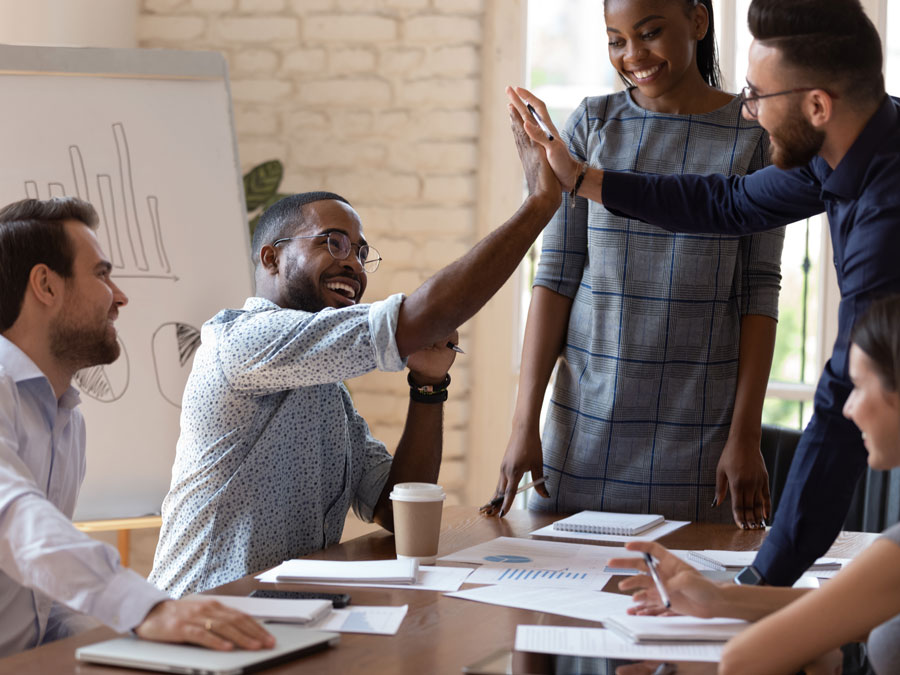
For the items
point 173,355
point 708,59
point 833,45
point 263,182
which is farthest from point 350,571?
point 263,182

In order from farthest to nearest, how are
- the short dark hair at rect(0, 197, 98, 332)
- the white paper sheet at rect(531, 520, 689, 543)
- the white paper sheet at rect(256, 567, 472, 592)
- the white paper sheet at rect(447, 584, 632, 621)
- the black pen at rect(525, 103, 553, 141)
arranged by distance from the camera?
1. the black pen at rect(525, 103, 553, 141)
2. the white paper sheet at rect(531, 520, 689, 543)
3. the short dark hair at rect(0, 197, 98, 332)
4. the white paper sheet at rect(256, 567, 472, 592)
5. the white paper sheet at rect(447, 584, 632, 621)

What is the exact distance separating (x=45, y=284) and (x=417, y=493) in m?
0.61

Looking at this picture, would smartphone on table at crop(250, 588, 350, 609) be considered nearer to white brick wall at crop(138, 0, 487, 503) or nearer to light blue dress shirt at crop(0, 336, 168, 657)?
light blue dress shirt at crop(0, 336, 168, 657)

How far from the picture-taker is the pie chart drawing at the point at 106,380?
2471 mm

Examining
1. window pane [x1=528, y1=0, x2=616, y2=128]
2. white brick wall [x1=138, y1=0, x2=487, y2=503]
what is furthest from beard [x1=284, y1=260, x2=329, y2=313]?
window pane [x1=528, y1=0, x2=616, y2=128]

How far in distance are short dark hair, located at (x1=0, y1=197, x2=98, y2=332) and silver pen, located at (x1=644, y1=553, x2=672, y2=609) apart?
91cm

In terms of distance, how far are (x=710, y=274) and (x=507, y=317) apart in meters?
1.51

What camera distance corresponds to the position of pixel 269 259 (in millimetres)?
1790

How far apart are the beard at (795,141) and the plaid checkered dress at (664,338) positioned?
0.47 metres

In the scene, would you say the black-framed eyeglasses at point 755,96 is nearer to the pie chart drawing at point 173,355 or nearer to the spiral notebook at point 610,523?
the spiral notebook at point 610,523

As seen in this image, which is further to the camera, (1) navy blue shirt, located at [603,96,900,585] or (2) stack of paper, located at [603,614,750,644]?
(1) navy blue shirt, located at [603,96,900,585]

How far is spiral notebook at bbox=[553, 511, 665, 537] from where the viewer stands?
1585 mm

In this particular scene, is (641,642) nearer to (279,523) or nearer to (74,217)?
(279,523)

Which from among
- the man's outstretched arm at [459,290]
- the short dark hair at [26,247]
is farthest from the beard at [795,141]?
the short dark hair at [26,247]
